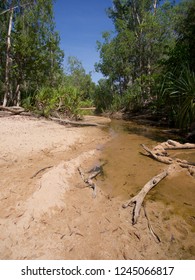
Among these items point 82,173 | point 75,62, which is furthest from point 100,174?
point 75,62

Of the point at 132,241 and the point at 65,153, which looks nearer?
the point at 132,241

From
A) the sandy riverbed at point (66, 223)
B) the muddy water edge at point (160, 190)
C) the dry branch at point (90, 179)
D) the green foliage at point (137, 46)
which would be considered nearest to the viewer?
the sandy riverbed at point (66, 223)

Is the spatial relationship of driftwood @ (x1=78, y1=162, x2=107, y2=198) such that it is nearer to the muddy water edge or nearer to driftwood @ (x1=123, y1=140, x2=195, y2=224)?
the muddy water edge

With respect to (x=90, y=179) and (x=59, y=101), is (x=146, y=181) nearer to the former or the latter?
(x=90, y=179)

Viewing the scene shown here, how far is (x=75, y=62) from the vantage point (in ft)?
165

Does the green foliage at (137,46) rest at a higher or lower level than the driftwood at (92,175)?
higher

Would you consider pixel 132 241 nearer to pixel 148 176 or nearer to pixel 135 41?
pixel 148 176

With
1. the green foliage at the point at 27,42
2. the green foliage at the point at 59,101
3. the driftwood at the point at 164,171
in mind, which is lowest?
the driftwood at the point at 164,171

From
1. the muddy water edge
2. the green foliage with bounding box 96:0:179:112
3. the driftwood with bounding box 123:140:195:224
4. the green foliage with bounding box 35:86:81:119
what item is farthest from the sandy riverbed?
the green foliage with bounding box 96:0:179:112

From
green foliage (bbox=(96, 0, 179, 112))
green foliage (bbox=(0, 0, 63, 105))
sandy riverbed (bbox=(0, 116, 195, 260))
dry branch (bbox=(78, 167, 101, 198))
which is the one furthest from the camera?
green foliage (bbox=(96, 0, 179, 112))

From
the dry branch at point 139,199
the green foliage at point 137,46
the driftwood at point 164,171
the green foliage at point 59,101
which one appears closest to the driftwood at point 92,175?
the dry branch at point 139,199

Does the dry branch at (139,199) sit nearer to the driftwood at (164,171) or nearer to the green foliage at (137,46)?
the driftwood at (164,171)

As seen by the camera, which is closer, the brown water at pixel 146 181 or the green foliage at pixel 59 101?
the brown water at pixel 146 181
